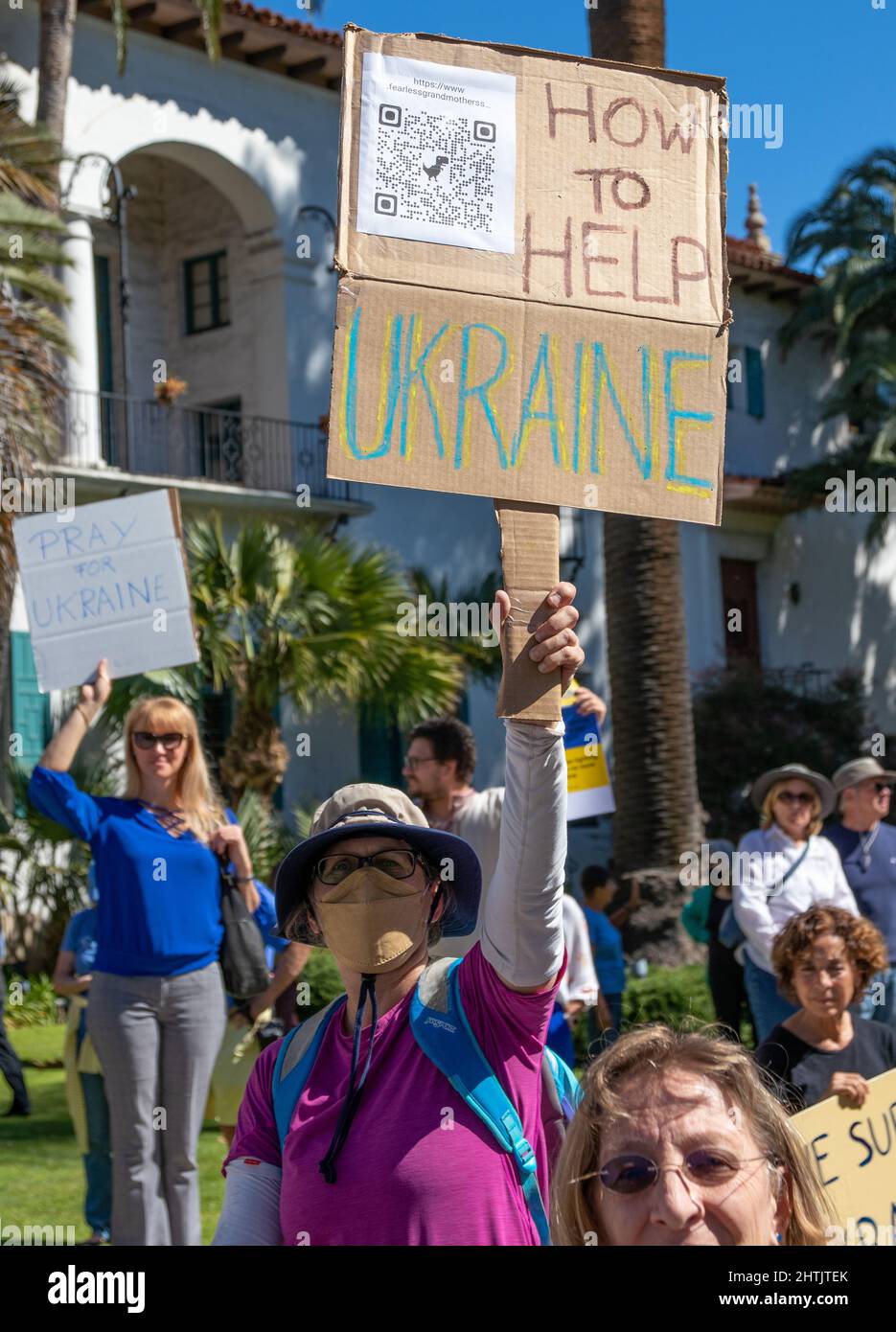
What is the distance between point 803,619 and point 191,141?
43.5 feet

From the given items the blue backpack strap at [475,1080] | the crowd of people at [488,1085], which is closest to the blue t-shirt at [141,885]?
the crowd of people at [488,1085]

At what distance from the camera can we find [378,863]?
2959mm

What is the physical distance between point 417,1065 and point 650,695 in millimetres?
10475

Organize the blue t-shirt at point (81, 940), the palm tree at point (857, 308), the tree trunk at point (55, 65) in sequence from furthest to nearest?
the palm tree at point (857, 308)
the tree trunk at point (55, 65)
the blue t-shirt at point (81, 940)

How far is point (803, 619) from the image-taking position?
2936 cm

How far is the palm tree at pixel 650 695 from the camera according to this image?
12.9 meters

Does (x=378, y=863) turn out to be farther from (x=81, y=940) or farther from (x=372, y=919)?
(x=81, y=940)

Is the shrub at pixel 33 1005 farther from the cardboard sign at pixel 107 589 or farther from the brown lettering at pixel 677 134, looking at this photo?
the brown lettering at pixel 677 134

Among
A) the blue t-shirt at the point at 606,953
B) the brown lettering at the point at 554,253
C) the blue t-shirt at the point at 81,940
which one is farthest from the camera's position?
the blue t-shirt at the point at 606,953

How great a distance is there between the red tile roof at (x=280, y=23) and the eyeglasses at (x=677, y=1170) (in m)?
19.8

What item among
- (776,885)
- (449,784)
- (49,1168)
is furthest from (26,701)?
(449,784)

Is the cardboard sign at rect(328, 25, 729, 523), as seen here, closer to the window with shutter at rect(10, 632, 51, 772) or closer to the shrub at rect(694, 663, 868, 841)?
the window with shutter at rect(10, 632, 51, 772)

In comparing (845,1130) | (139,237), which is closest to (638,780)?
(845,1130)
